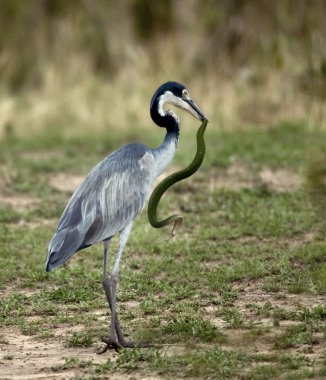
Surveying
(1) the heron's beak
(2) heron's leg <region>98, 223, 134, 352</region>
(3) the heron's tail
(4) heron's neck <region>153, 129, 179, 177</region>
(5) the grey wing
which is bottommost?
(2) heron's leg <region>98, 223, 134, 352</region>

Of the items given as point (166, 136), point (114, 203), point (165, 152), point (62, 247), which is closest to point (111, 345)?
point (62, 247)

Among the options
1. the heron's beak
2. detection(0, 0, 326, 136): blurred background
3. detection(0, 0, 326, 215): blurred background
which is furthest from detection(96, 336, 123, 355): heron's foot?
detection(0, 0, 326, 136): blurred background

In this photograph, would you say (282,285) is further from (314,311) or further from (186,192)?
(186,192)

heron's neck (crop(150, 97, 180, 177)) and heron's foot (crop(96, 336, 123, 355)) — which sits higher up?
heron's neck (crop(150, 97, 180, 177))

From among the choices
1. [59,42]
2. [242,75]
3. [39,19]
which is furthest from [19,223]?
[39,19]

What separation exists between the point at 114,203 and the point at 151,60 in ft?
35.5

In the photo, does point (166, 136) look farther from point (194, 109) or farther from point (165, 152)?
point (194, 109)

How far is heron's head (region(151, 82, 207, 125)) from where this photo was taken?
6.46m

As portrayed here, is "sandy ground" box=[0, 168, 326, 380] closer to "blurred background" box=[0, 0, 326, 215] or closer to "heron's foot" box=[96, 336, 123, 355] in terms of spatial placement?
"heron's foot" box=[96, 336, 123, 355]

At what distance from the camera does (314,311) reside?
608cm

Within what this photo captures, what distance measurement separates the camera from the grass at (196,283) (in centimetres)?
536

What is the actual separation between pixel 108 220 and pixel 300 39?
10.0 m

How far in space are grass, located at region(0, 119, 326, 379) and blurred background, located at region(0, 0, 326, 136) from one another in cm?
277

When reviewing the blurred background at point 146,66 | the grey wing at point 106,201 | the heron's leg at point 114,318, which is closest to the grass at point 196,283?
the heron's leg at point 114,318
